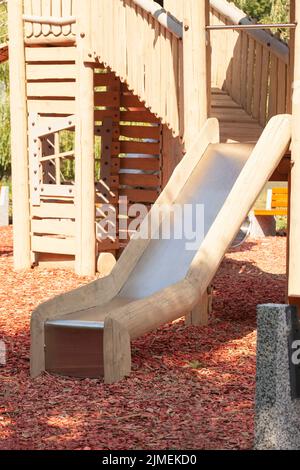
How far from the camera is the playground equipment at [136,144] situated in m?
8.21

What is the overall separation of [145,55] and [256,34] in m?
1.15

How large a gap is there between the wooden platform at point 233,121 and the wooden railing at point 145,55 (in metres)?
0.55

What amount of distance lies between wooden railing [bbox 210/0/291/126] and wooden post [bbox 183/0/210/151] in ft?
2.91

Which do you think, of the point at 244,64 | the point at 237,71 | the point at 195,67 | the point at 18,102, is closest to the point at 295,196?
the point at 195,67

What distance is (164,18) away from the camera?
10188 mm

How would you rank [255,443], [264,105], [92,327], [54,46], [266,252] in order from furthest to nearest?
[266,252] → [54,46] → [264,105] → [92,327] → [255,443]

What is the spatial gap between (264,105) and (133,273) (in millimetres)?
2838

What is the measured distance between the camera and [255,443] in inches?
232

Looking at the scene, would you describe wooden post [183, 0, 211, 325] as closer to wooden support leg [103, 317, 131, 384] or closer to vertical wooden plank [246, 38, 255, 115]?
vertical wooden plank [246, 38, 255, 115]

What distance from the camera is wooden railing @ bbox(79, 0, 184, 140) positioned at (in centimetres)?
A: 1027

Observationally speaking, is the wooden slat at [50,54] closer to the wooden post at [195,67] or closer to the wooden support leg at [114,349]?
the wooden post at [195,67]

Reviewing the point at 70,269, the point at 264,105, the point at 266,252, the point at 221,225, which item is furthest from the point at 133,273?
Answer: the point at 266,252

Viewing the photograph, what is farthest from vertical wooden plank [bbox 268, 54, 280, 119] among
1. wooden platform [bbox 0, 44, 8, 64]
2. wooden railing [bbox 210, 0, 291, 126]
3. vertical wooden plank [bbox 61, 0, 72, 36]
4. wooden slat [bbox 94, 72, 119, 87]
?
wooden platform [bbox 0, 44, 8, 64]
